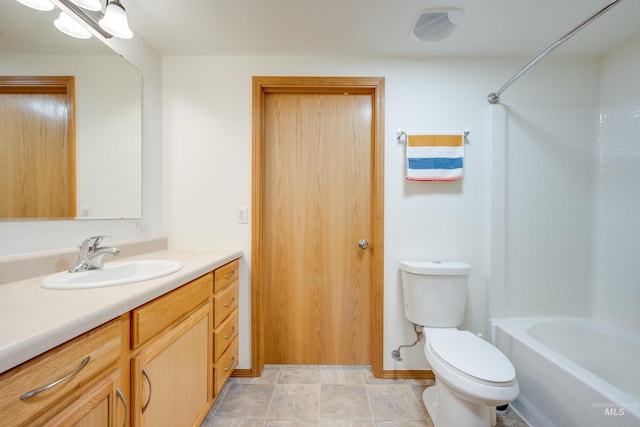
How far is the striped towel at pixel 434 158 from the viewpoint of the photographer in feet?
5.25

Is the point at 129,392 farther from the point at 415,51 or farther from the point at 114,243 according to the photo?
the point at 415,51

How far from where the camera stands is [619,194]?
5.07 feet

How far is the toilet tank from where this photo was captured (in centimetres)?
148

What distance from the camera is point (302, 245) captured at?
5.76 ft

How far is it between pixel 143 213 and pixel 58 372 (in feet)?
3.77

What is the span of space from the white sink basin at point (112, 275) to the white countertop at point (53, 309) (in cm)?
2

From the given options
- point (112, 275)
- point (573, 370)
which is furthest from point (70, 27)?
point (573, 370)

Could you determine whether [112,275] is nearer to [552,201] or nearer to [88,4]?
[88,4]

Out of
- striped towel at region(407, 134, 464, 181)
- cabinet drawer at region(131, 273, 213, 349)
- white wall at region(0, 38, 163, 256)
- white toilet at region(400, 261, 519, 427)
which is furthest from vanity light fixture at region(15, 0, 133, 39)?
white toilet at region(400, 261, 519, 427)

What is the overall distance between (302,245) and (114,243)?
Answer: 1084 mm

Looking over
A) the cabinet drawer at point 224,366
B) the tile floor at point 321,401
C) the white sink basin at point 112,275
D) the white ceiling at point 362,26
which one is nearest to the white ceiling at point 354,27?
the white ceiling at point 362,26

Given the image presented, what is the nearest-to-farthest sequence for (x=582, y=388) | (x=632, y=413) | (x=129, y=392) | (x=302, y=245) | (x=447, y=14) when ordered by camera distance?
(x=129, y=392), (x=632, y=413), (x=582, y=388), (x=447, y=14), (x=302, y=245)

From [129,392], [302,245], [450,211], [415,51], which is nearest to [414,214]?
[450,211]

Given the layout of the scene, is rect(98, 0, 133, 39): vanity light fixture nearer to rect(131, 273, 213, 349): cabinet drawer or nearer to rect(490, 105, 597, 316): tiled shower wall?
rect(131, 273, 213, 349): cabinet drawer
